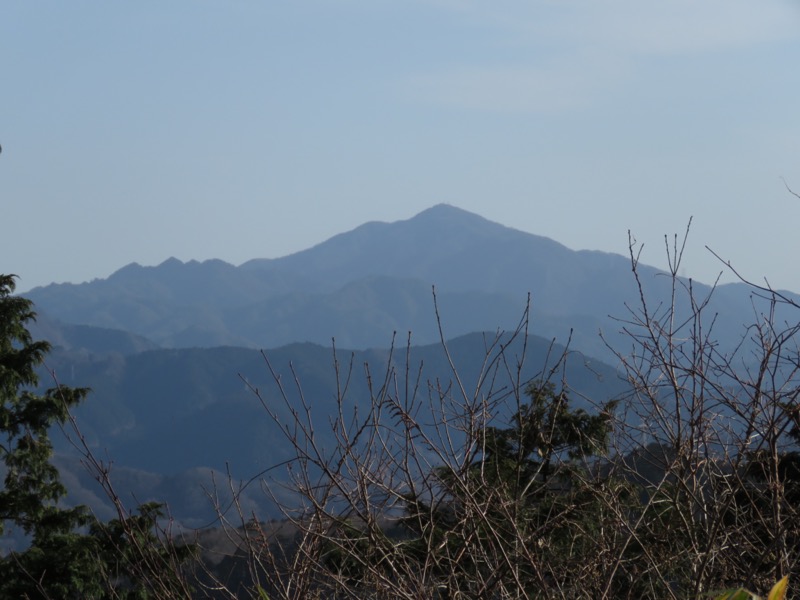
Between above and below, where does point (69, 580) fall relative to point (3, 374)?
below

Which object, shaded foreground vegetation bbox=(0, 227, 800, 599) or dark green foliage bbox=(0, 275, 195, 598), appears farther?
dark green foliage bbox=(0, 275, 195, 598)

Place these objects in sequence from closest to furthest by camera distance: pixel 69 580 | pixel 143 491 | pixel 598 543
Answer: pixel 598 543 < pixel 69 580 < pixel 143 491

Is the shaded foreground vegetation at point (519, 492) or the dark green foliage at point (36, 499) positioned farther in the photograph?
the dark green foliage at point (36, 499)

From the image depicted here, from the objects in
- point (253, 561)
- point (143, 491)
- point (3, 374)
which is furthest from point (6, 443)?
point (143, 491)

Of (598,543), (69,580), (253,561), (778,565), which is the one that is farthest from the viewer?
(69,580)

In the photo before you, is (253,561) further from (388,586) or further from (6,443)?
(6,443)

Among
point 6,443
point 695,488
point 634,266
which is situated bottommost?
point 6,443

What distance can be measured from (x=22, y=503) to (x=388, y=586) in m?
10.7

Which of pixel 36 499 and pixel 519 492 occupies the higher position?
pixel 519 492

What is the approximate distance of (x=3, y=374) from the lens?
1357 cm

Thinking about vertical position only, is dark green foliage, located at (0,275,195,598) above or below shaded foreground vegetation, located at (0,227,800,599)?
below

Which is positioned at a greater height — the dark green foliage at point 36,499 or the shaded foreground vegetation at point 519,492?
the shaded foreground vegetation at point 519,492

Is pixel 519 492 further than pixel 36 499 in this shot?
No

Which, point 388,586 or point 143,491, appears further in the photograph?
point 143,491
